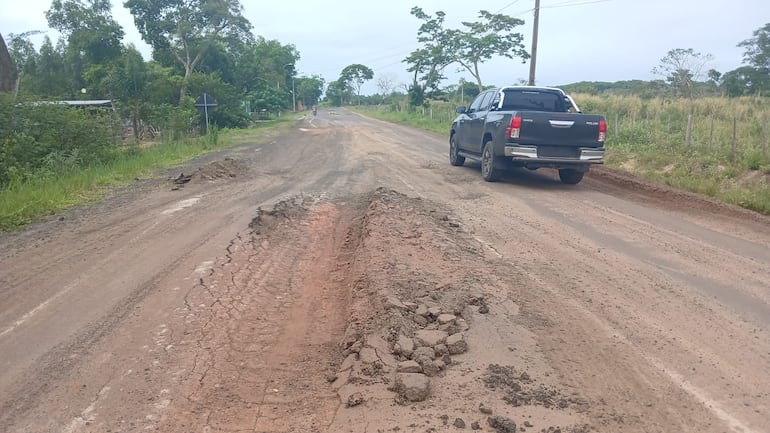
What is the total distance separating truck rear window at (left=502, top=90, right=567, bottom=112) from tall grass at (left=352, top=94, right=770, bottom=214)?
2.51 meters

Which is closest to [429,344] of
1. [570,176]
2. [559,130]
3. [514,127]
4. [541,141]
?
[514,127]

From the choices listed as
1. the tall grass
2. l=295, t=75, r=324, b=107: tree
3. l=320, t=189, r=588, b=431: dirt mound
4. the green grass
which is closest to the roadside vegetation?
the tall grass

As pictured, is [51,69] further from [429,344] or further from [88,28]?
[429,344]

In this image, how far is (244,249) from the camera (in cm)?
693

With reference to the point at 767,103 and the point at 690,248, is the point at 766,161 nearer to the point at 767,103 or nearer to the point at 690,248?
the point at 690,248

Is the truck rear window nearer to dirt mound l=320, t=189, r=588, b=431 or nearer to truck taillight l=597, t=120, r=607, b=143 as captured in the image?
truck taillight l=597, t=120, r=607, b=143

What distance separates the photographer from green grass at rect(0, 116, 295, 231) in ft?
30.8

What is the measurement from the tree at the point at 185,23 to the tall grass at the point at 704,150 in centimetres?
3408

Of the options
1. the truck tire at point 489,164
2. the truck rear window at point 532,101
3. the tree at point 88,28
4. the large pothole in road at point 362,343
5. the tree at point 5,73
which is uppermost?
the tree at point 88,28

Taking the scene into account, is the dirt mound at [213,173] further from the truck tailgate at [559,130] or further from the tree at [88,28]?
the tree at [88,28]

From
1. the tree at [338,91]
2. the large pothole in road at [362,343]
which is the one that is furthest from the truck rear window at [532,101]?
the tree at [338,91]

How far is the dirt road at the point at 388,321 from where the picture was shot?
343cm

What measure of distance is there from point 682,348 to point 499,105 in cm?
899

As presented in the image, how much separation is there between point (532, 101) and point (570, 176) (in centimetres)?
191
